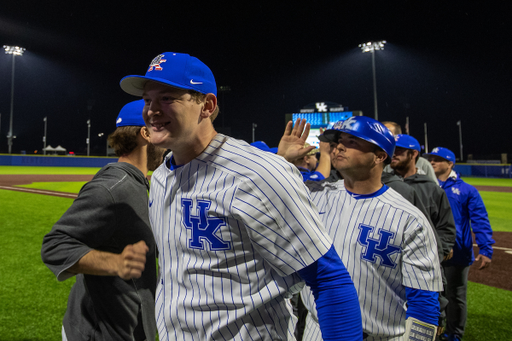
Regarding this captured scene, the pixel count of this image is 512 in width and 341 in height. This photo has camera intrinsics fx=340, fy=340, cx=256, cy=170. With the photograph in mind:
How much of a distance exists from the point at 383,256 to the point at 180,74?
1.56m

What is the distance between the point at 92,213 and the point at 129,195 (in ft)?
0.82

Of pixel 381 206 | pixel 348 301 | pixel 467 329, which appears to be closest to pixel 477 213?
pixel 467 329

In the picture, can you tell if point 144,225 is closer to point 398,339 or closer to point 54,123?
point 398,339

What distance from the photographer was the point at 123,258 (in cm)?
158

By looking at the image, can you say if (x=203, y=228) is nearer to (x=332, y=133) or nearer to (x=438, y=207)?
(x=332, y=133)

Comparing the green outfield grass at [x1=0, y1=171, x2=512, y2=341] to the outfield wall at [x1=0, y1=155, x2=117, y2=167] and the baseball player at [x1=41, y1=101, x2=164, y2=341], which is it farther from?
the outfield wall at [x1=0, y1=155, x2=117, y2=167]

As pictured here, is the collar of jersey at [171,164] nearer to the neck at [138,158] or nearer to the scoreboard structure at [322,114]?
the neck at [138,158]

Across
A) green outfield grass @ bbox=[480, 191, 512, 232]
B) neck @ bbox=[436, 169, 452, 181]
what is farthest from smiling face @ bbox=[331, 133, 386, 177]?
green outfield grass @ bbox=[480, 191, 512, 232]

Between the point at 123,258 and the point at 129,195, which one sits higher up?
the point at 129,195

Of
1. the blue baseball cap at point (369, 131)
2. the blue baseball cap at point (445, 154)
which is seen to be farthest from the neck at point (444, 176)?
the blue baseball cap at point (369, 131)

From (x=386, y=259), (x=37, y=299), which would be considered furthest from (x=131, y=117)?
(x=37, y=299)

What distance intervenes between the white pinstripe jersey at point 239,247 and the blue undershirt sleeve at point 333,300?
0.20ft

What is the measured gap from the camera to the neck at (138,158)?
230cm

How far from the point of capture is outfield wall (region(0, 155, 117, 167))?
1288 inches
